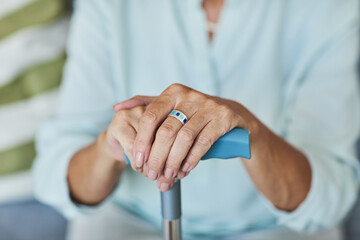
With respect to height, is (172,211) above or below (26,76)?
below

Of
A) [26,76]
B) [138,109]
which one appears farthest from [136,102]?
[26,76]

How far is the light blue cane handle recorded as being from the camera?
1.14 ft

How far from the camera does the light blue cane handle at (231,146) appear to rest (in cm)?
35

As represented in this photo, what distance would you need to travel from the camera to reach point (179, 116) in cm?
37

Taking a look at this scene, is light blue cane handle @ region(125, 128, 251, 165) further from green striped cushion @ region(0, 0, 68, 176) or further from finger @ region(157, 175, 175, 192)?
green striped cushion @ region(0, 0, 68, 176)

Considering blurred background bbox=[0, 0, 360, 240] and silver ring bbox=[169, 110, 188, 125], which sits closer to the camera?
silver ring bbox=[169, 110, 188, 125]

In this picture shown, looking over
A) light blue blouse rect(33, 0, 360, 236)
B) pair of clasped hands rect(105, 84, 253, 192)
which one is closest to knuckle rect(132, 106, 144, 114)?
pair of clasped hands rect(105, 84, 253, 192)

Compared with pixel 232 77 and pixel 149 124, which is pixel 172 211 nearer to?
pixel 149 124

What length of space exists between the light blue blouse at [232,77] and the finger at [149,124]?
216 mm

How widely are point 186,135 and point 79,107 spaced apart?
327mm

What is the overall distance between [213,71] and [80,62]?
0.63 ft

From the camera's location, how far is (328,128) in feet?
2.02

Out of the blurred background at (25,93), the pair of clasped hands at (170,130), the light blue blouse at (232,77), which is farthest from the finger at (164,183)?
the blurred background at (25,93)

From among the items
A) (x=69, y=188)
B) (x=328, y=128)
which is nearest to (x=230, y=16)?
(x=328, y=128)
